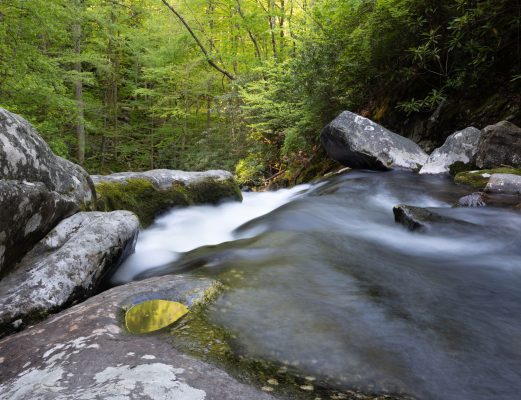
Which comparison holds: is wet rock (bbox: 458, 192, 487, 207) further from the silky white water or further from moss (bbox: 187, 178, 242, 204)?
moss (bbox: 187, 178, 242, 204)

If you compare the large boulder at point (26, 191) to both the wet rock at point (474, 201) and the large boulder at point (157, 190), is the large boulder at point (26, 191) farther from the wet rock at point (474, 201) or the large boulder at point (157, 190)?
the wet rock at point (474, 201)

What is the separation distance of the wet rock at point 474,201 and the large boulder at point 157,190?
12.4 feet

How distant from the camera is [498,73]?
675 centimetres

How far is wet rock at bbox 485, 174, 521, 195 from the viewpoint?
4.60 m

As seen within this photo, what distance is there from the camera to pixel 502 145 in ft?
18.5

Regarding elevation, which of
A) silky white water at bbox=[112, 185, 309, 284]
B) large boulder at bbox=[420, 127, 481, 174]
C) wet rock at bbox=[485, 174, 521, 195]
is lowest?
silky white water at bbox=[112, 185, 309, 284]

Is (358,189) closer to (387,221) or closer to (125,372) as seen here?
(387,221)

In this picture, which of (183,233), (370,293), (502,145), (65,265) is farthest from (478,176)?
(65,265)

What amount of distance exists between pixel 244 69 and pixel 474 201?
14.2 m

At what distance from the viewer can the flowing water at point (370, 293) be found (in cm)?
161

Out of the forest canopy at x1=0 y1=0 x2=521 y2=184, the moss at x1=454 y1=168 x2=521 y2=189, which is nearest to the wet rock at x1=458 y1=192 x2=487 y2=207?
the moss at x1=454 y1=168 x2=521 y2=189

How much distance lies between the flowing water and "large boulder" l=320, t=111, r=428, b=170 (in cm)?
223

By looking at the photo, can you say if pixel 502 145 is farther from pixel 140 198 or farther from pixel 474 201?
pixel 140 198

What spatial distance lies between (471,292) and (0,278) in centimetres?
340
